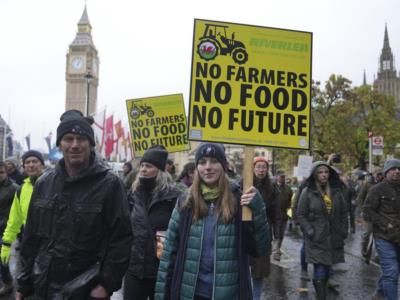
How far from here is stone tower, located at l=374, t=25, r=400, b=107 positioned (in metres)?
127

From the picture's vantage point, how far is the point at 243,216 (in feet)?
11.1

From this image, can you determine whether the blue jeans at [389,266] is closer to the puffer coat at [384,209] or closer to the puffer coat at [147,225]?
the puffer coat at [384,209]

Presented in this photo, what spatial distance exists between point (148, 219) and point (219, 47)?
1.57 meters

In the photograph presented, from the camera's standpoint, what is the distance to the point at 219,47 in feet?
12.9

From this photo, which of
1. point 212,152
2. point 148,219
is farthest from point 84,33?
point 212,152

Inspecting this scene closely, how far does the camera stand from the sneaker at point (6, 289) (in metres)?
6.96

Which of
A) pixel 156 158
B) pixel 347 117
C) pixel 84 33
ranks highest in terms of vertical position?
pixel 84 33

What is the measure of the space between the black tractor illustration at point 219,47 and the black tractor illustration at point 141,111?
179 inches

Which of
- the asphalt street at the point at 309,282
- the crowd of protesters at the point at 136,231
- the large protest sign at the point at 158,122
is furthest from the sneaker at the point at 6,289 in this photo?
the large protest sign at the point at 158,122

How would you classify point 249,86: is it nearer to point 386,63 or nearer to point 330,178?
point 330,178

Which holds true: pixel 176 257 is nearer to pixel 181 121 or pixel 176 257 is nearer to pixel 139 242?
pixel 139 242

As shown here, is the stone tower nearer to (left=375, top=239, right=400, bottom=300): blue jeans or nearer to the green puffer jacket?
(left=375, top=239, right=400, bottom=300): blue jeans

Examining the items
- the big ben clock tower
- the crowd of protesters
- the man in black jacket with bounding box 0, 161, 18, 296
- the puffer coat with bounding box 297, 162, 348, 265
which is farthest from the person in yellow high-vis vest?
the big ben clock tower

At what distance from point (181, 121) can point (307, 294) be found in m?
3.26
